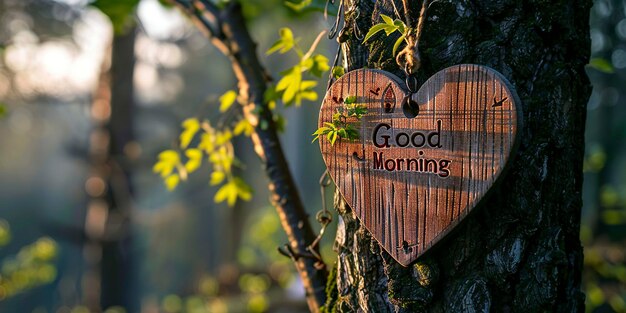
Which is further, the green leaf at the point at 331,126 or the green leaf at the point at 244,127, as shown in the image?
the green leaf at the point at 244,127

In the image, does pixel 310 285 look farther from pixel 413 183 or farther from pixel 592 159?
pixel 592 159

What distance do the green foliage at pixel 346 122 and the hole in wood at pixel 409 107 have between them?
0.08m

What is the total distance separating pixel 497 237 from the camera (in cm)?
108

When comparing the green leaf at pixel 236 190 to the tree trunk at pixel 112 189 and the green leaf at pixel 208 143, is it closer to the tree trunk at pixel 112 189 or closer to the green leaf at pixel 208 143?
the green leaf at pixel 208 143

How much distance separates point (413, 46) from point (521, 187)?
1.05 ft

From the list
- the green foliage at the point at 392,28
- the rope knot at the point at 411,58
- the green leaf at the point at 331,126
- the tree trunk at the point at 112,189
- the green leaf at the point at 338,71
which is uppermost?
the green foliage at the point at 392,28

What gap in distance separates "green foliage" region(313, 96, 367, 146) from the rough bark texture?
136 mm

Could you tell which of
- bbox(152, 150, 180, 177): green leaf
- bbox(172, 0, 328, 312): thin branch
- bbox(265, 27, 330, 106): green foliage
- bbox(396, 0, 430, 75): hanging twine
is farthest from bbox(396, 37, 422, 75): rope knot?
bbox(152, 150, 180, 177): green leaf

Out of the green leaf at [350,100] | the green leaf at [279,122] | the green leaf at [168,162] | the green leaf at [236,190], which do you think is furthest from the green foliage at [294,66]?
the green leaf at [168,162]

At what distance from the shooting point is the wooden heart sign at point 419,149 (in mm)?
1022

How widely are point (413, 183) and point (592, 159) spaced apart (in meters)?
3.01

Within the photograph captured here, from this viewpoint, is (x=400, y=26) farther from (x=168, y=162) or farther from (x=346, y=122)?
(x=168, y=162)

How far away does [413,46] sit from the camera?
110cm

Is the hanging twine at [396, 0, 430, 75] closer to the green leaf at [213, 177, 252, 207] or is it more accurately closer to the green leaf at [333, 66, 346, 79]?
the green leaf at [333, 66, 346, 79]
